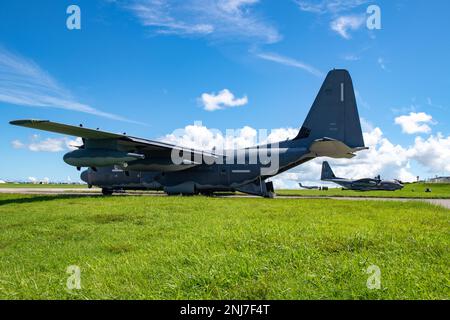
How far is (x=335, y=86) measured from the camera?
21.3 m

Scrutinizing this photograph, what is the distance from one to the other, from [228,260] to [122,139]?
663 inches

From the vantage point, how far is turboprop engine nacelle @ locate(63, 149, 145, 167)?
64.8ft

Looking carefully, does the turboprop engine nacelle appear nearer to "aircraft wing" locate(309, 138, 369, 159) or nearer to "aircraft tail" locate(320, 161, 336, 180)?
"aircraft wing" locate(309, 138, 369, 159)

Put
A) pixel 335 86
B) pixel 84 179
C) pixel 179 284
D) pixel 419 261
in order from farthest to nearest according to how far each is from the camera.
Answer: pixel 84 179 → pixel 335 86 → pixel 419 261 → pixel 179 284

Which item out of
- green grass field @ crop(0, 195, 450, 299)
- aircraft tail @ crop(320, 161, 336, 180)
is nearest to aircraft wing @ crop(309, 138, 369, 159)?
green grass field @ crop(0, 195, 450, 299)

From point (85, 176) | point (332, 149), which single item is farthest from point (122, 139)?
point (332, 149)

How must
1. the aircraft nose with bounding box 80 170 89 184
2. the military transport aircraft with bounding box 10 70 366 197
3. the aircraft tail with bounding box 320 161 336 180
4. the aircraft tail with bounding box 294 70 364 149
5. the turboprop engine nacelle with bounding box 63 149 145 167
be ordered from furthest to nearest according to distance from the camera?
the aircraft tail with bounding box 320 161 336 180 → the aircraft nose with bounding box 80 170 89 184 → the aircraft tail with bounding box 294 70 364 149 → the military transport aircraft with bounding box 10 70 366 197 → the turboprop engine nacelle with bounding box 63 149 145 167

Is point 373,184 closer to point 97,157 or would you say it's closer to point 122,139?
point 122,139

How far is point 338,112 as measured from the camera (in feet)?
70.0

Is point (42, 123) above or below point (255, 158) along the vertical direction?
above

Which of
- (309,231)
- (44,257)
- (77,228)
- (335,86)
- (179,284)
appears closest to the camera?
→ (179,284)

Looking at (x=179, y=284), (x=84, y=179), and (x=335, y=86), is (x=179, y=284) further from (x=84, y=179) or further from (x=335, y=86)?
(x=84, y=179)
